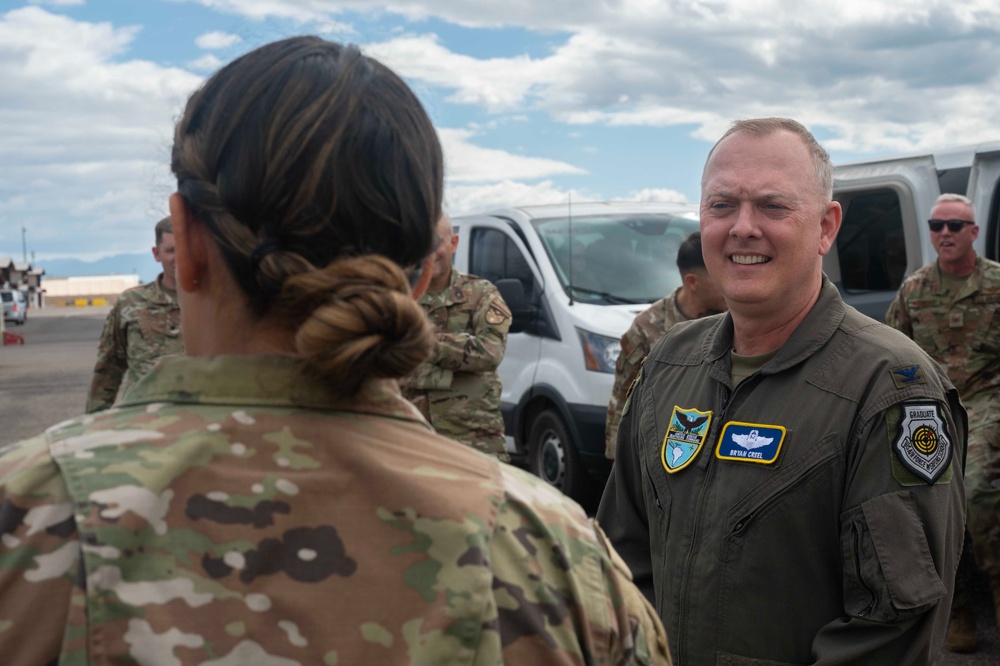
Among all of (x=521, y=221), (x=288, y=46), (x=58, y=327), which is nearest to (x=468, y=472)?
(x=288, y=46)

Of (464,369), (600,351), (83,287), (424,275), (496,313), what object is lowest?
(83,287)

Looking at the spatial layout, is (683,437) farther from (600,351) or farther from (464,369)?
(600,351)

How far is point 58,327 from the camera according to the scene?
4625 centimetres

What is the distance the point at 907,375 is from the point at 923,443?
0.16 metres

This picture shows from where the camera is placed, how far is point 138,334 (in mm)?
5809

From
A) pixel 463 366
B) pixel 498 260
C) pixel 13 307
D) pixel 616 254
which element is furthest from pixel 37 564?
pixel 13 307

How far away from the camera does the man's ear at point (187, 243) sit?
4.18 ft

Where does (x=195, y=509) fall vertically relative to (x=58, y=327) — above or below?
above

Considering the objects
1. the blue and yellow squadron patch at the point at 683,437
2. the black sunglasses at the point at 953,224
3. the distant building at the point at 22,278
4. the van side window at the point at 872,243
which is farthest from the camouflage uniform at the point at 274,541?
the distant building at the point at 22,278

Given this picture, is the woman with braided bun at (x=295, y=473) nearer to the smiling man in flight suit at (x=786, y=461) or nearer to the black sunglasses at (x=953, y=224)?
the smiling man in flight suit at (x=786, y=461)

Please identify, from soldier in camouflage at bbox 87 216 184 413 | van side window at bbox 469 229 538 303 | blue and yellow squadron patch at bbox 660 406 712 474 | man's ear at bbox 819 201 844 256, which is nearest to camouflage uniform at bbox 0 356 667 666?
blue and yellow squadron patch at bbox 660 406 712 474

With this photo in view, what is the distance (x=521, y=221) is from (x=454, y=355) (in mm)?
3095

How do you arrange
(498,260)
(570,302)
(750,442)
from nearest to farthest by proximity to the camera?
(750,442)
(570,302)
(498,260)

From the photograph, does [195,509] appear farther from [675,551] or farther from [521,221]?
[521,221]
